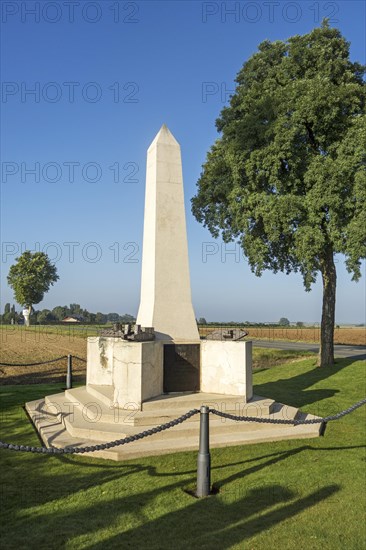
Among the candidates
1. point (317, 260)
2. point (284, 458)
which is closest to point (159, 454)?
point (284, 458)

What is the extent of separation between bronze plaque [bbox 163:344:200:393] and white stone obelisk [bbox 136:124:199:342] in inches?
9.5

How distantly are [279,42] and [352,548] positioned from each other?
59.4ft

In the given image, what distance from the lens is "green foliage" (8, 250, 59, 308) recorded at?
7175 centimetres

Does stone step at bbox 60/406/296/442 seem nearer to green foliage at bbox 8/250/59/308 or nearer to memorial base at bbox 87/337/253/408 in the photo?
memorial base at bbox 87/337/253/408

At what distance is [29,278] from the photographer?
236 feet

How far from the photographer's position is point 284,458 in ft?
21.9

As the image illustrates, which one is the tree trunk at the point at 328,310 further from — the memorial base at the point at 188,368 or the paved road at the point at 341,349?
the memorial base at the point at 188,368

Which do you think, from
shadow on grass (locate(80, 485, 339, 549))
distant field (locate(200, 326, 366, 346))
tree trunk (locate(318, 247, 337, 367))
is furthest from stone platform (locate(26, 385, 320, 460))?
distant field (locate(200, 326, 366, 346))

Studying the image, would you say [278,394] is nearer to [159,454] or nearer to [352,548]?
[159,454]

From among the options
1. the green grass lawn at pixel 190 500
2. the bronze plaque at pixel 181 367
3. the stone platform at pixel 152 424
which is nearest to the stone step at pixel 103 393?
the stone platform at pixel 152 424

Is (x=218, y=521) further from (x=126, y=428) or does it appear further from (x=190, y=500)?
(x=126, y=428)

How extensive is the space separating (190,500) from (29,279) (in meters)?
71.7

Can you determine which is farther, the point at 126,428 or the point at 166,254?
the point at 166,254

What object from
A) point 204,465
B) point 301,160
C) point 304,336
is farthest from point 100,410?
point 304,336
